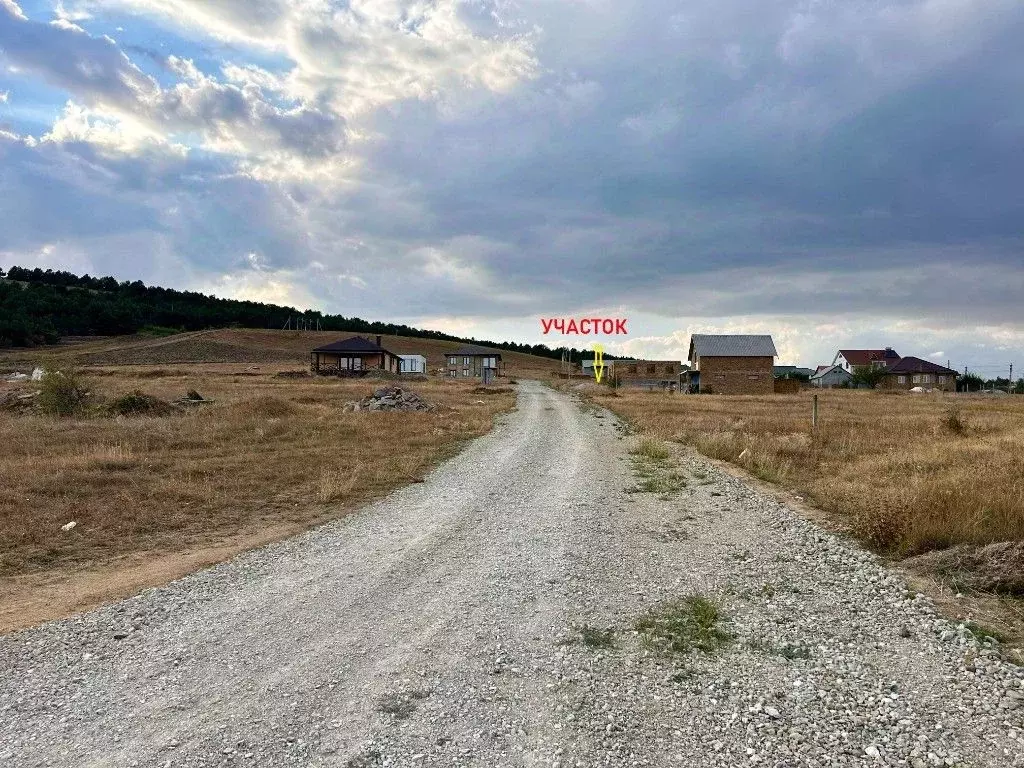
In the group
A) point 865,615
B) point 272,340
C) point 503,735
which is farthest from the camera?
point 272,340

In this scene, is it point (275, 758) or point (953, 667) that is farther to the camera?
point (953, 667)

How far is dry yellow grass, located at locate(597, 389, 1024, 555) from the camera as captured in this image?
821 centimetres

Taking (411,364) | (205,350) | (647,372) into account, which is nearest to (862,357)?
(647,372)

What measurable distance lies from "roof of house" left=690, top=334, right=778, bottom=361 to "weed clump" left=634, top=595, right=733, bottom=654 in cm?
6566

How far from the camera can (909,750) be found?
3824 millimetres

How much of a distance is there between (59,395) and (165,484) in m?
16.8

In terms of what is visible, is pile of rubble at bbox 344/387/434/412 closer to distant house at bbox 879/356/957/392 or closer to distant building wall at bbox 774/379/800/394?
distant building wall at bbox 774/379/800/394

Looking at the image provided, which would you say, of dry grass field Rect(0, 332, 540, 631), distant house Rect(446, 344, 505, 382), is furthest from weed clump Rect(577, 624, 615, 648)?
distant house Rect(446, 344, 505, 382)

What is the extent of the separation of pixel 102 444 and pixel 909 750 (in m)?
18.0

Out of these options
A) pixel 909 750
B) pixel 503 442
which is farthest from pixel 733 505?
pixel 503 442

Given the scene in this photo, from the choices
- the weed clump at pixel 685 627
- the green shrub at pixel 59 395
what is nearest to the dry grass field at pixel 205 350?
the green shrub at pixel 59 395

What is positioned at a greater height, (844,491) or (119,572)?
(844,491)

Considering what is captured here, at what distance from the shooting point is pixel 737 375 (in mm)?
69125

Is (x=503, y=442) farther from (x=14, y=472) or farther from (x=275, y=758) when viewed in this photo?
(x=275, y=758)
